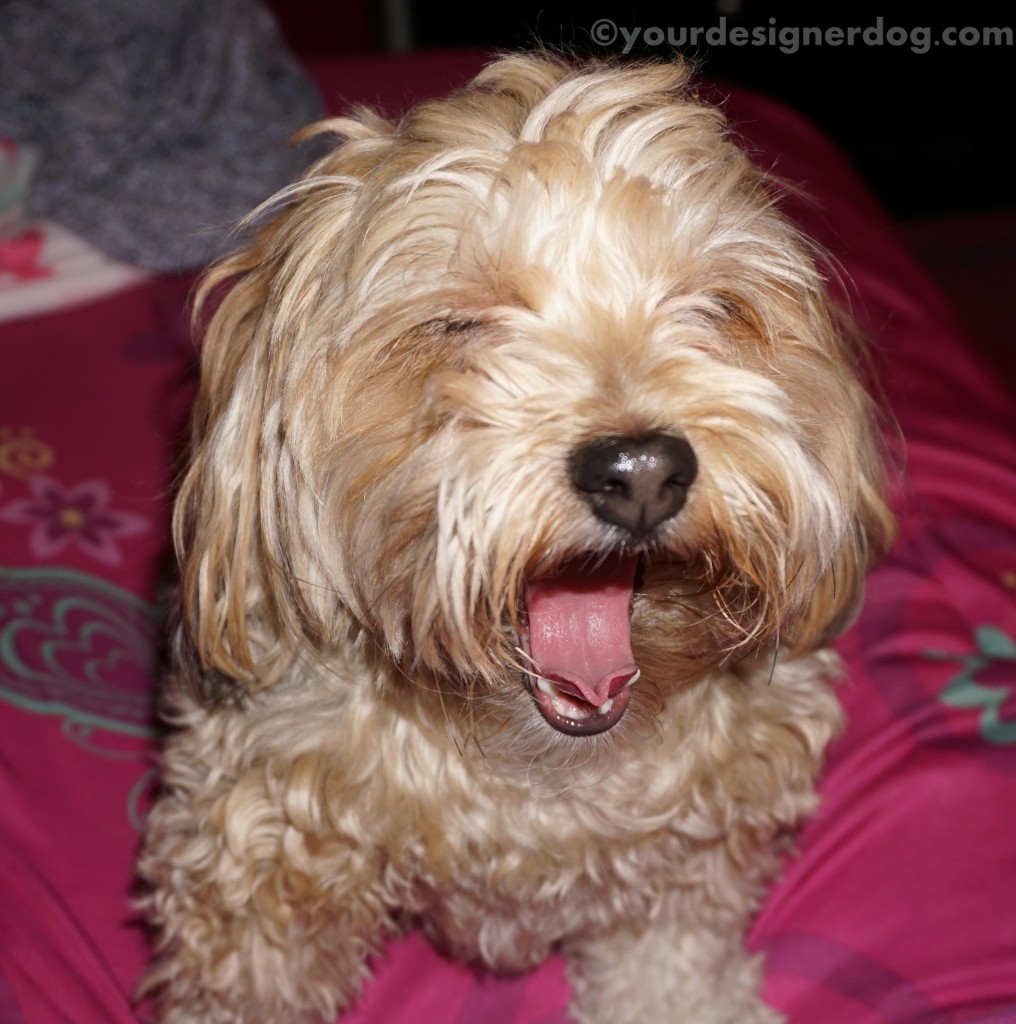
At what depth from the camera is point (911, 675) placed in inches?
82.3

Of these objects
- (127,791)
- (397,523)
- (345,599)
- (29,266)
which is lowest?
(127,791)

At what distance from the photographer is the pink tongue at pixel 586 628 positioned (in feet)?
4.32

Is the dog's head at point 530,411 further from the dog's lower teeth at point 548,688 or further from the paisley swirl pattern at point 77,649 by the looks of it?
the paisley swirl pattern at point 77,649

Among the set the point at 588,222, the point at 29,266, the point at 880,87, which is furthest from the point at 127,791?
the point at 880,87

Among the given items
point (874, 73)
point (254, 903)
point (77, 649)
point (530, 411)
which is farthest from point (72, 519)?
point (874, 73)

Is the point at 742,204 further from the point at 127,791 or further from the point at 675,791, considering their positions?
the point at 127,791

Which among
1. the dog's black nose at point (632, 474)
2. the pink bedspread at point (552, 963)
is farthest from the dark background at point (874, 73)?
the dog's black nose at point (632, 474)

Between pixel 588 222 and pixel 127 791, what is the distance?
1176 millimetres

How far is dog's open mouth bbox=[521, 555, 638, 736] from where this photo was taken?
4.32 ft

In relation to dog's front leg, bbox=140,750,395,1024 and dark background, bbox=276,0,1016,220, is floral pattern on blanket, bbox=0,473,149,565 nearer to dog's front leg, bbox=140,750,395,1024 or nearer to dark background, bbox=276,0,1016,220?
dog's front leg, bbox=140,750,395,1024

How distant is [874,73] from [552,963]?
4.90 m

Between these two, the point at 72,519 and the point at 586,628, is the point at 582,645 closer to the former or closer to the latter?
the point at 586,628

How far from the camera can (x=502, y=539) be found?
3.72ft

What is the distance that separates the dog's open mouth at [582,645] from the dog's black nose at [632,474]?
17 cm
